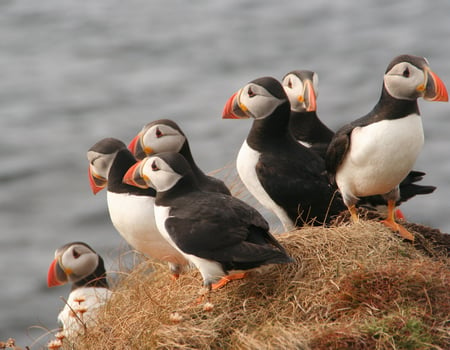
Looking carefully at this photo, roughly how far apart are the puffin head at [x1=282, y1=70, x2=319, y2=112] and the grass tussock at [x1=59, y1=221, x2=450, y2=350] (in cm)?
128

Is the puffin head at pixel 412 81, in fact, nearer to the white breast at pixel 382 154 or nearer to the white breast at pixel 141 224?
the white breast at pixel 382 154

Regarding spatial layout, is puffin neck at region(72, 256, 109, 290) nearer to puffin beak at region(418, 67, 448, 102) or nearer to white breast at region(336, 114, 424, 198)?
white breast at region(336, 114, 424, 198)

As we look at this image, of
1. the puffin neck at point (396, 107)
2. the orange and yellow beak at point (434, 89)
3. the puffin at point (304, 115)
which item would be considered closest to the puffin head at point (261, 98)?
the puffin at point (304, 115)

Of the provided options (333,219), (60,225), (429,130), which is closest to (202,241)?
(333,219)

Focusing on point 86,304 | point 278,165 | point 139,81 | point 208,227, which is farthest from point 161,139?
point 139,81

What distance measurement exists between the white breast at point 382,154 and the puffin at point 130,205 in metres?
1.25

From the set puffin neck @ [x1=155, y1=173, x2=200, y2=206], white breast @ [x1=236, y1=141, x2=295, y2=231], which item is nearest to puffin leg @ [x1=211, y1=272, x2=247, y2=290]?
puffin neck @ [x1=155, y1=173, x2=200, y2=206]

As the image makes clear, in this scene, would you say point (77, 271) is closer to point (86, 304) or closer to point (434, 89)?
point (86, 304)

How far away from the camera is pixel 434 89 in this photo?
5.05 metres

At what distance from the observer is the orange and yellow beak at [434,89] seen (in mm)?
5008

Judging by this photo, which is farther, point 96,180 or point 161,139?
point 96,180

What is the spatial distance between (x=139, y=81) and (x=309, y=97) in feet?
28.2

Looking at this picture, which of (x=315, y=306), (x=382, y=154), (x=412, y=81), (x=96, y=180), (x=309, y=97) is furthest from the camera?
(x=309, y=97)

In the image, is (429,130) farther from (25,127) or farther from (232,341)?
(232,341)
